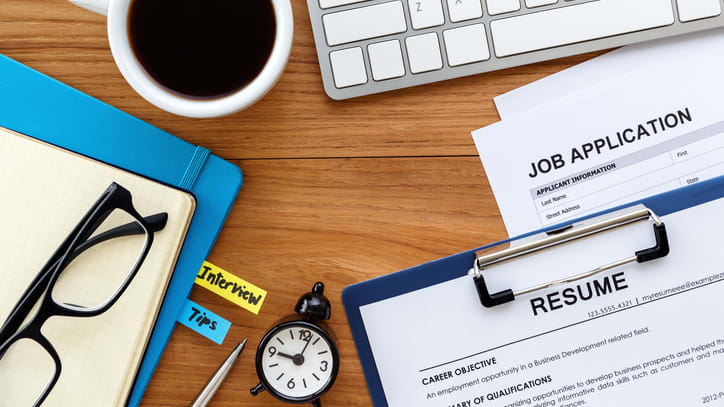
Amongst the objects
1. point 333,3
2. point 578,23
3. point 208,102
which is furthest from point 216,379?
point 578,23

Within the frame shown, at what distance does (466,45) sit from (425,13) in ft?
0.16

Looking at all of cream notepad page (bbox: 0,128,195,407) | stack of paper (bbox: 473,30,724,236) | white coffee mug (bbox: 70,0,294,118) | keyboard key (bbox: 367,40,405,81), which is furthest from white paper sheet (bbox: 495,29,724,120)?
cream notepad page (bbox: 0,128,195,407)

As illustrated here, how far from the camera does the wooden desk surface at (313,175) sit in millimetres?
512

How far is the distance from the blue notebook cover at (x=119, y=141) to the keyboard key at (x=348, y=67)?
13cm

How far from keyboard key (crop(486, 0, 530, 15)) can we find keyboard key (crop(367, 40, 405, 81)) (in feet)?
0.30

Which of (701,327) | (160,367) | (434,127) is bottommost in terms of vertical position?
(701,327)

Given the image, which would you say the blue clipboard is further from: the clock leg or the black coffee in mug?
the black coffee in mug

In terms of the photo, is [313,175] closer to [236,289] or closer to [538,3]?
[236,289]

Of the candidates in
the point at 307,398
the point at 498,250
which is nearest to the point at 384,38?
the point at 498,250

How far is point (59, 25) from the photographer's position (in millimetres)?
511

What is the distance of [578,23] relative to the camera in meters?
0.49

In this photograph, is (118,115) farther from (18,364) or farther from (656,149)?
(656,149)

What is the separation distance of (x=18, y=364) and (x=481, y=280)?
44 centimetres

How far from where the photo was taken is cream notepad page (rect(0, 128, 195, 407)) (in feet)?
1.62
